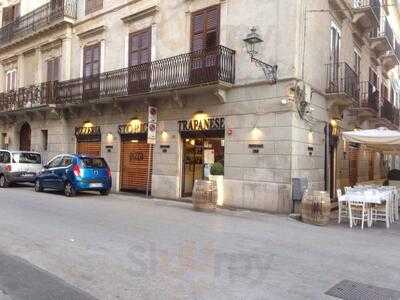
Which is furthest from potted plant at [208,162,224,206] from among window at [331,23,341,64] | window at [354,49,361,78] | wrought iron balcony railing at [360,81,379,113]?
window at [354,49,361,78]

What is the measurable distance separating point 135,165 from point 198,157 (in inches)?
130

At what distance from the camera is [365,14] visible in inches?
755

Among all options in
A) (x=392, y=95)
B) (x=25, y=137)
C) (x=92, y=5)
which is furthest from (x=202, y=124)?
(x=392, y=95)

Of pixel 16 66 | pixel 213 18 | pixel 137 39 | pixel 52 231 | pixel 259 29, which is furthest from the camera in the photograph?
pixel 16 66

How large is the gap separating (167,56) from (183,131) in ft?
10.0

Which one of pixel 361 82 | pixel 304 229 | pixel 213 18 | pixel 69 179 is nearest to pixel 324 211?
pixel 304 229

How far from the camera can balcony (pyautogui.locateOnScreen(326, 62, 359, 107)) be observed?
16.5 metres

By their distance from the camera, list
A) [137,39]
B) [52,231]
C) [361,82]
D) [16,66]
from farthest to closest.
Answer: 1. [16,66]
2. [361,82]
3. [137,39]
4. [52,231]

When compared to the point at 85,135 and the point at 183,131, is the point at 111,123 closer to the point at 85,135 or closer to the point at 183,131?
the point at 85,135

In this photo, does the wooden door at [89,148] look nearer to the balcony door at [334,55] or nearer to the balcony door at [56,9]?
the balcony door at [56,9]

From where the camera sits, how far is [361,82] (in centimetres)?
2092

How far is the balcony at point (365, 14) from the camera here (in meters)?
18.9

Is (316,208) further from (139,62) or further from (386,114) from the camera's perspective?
(386,114)

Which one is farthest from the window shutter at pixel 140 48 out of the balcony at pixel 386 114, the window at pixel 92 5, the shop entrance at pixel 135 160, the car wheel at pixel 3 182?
the balcony at pixel 386 114
